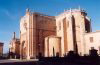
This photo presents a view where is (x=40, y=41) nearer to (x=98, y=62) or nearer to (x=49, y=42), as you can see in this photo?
(x=49, y=42)

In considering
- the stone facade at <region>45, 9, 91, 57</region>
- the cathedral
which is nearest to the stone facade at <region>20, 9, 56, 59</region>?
the cathedral

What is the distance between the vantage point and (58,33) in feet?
185

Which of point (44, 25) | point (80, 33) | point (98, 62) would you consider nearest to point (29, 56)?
point (44, 25)

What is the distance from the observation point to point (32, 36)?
176 ft

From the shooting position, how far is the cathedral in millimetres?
47000

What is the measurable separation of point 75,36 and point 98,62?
27.4m

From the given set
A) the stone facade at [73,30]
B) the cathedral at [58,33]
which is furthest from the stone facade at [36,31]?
the stone facade at [73,30]

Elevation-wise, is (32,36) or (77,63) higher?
(32,36)

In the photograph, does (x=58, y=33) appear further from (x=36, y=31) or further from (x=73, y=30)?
(x=73, y=30)

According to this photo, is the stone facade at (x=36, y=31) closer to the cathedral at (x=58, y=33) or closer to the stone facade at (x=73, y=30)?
the cathedral at (x=58, y=33)

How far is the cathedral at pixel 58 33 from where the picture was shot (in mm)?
47000

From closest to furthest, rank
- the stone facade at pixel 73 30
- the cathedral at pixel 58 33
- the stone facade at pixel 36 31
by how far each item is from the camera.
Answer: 1. the cathedral at pixel 58 33
2. the stone facade at pixel 73 30
3. the stone facade at pixel 36 31

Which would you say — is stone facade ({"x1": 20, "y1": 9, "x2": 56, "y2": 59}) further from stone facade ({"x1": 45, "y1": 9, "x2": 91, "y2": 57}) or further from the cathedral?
stone facade ({"x1": 45, "y1": 9, "x2": 91, "y2": 57})

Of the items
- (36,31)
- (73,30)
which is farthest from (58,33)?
(73,30)
